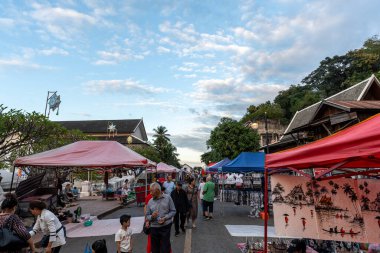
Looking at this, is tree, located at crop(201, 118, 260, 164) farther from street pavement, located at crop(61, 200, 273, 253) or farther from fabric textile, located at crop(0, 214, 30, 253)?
fabric textile, located at crop(0, 214, 30, 253)

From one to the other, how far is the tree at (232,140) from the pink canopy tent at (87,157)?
30.0m

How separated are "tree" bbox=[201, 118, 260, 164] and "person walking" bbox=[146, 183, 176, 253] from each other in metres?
34.8

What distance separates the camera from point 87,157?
10.7 metres

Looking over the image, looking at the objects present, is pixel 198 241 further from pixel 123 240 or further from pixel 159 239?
pixel 123 240

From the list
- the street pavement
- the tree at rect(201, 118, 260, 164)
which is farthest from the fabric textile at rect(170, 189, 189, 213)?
the tree at rect(201, 118, 260, 164)

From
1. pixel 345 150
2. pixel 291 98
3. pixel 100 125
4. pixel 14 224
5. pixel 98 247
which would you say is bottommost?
pixel 98 247

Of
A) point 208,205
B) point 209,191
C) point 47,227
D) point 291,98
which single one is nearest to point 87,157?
point 209,191

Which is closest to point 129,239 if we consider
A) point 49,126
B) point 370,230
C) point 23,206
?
point 370,230

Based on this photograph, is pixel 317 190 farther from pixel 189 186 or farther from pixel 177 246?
pixel 189 186

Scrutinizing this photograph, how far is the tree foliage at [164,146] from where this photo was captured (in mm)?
74550

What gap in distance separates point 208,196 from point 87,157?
5407 mm

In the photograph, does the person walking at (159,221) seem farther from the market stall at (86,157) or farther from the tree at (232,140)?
the tree at (232,140)

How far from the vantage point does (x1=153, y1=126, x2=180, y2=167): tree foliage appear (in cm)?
7455

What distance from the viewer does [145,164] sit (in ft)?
34.9
